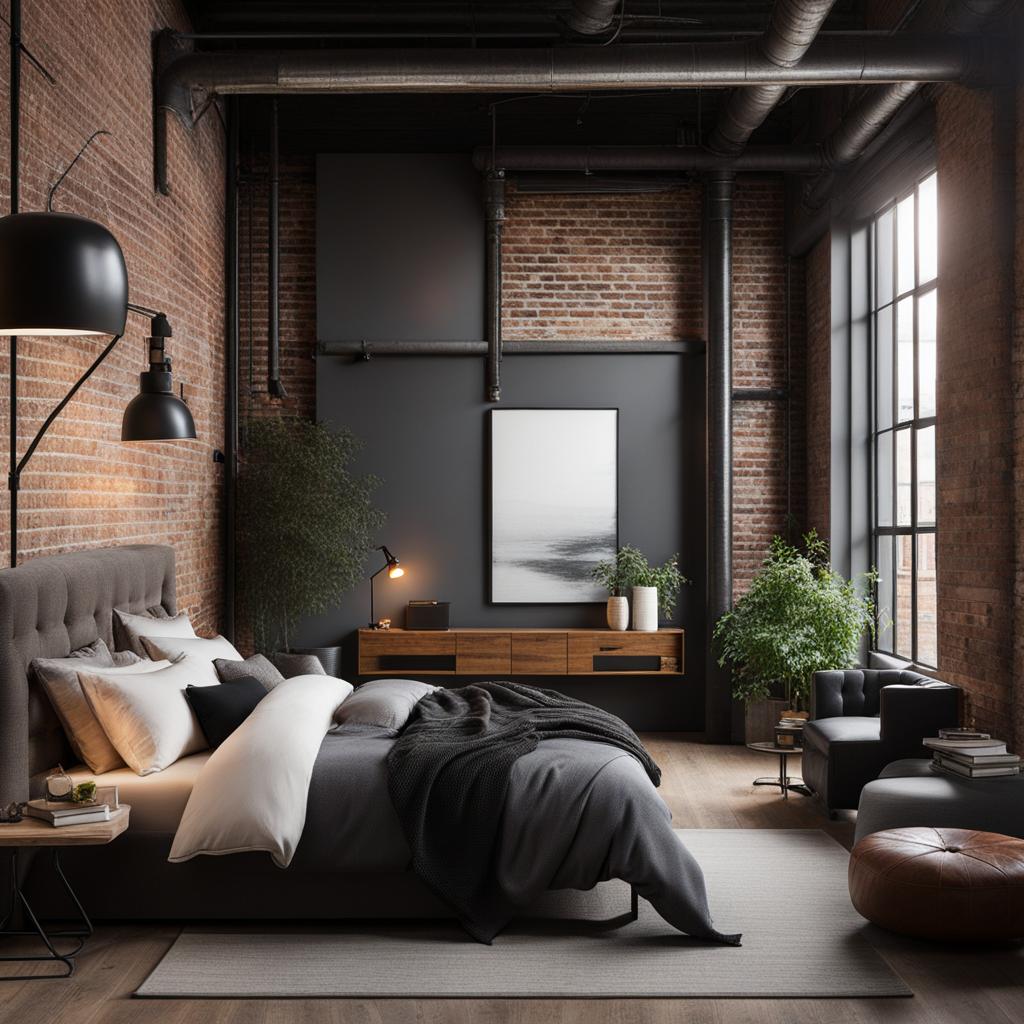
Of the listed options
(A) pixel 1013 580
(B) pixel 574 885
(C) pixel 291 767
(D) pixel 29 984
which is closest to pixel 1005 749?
(A) pixel 1013 580

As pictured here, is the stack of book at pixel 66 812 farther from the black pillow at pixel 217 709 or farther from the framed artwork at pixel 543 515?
the framed artwork at pixel 543 515

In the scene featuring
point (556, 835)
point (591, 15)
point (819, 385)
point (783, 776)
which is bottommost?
point (783, 776)

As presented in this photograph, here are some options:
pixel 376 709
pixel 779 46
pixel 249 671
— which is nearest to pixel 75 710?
pixel 249 671

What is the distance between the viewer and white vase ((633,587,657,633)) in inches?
316

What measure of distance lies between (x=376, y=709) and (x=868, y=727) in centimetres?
262

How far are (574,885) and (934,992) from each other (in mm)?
1223

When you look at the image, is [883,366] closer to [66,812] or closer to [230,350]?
[230,350]

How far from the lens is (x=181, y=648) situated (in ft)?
17.3

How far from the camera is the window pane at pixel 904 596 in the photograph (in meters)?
6.96

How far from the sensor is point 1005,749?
191 inches

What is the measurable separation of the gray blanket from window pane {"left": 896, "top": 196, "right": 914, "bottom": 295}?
13.3 feet

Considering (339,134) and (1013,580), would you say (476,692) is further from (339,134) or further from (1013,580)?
(339,134)

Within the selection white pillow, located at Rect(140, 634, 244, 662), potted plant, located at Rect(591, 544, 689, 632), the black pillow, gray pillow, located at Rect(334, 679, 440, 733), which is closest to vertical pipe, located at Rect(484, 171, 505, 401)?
potted plant, located at Rect(591, 544, 689, 632)

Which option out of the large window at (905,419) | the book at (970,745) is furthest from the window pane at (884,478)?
the book at (970,745)
